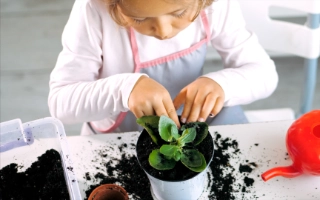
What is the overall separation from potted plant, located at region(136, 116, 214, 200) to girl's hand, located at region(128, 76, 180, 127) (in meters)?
0.05

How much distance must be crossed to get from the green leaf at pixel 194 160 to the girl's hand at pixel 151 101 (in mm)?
79

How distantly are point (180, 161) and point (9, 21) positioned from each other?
1376mm

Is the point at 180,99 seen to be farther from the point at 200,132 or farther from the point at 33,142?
the point at 33,142

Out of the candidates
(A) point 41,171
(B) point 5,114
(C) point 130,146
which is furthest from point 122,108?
(B) point 5,114

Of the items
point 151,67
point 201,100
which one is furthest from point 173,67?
point 201,100

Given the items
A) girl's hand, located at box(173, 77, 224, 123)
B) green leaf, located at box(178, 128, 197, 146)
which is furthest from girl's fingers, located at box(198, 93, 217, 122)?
green leaf, located at box(178, 128, 197, 146)

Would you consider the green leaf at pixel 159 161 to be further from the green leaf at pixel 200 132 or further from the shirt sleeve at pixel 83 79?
the shirt sleeve at pixel 83 79

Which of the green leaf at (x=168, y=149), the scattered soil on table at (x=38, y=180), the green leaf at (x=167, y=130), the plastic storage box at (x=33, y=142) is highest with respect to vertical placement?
the green leaf at (x=167, y=130)

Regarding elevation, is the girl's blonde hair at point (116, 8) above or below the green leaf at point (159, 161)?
above

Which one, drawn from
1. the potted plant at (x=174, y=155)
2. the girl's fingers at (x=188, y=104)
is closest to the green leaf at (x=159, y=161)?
the potted plant at (x=174, y=155)

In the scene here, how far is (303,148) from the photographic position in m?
0.64

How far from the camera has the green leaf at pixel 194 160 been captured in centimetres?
59

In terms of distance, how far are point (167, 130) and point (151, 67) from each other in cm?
29

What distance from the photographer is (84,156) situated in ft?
2.40
